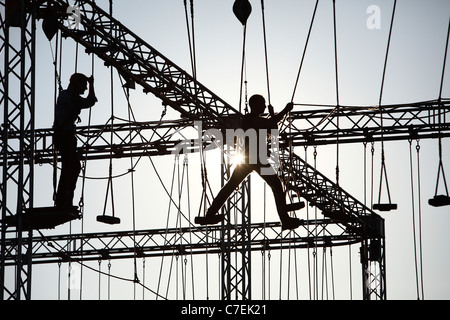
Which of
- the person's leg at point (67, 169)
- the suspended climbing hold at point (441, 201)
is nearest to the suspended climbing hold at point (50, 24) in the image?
the person's leg at point (67, 169)

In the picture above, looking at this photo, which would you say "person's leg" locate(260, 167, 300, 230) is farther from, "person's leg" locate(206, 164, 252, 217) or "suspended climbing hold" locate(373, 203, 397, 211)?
"suspended climbing hold" locate(373, 203, 397, 211)

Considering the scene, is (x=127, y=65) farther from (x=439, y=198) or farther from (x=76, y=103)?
(x=439, y=198)

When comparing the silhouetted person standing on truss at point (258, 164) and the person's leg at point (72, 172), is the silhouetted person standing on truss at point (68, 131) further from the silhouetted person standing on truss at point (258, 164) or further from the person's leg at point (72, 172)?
the silhouetted person standing on truss at point (258, 164)

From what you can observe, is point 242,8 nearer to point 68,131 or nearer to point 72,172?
point 68,131

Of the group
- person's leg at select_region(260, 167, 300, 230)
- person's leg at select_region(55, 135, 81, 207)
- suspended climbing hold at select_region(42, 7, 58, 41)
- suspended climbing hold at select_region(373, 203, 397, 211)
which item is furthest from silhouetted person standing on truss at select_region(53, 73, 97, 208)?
suspended climbing hold at select_region(373, 203, 397, 211)

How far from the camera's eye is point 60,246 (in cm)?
2359

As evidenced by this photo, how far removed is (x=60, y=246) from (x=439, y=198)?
12.0 metres

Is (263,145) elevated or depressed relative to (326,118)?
depressed

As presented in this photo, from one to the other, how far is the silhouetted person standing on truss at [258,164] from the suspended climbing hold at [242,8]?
3487 millimetres

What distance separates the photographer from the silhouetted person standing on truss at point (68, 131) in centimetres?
1191

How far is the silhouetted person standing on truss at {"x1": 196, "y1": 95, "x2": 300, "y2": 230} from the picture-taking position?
35.4 ft

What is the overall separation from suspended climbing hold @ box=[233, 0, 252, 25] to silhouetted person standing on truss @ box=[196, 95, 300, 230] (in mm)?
3487

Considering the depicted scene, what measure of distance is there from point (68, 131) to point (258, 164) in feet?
8.34
